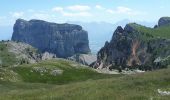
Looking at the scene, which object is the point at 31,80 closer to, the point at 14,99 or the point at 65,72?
the point at 65,72

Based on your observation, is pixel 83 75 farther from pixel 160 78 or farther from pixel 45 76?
pixel 160 78

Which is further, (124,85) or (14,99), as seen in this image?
(124,85)

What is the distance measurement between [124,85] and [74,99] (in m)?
10.3

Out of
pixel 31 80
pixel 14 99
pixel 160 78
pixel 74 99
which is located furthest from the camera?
pixel 31 80

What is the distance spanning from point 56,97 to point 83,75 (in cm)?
9134

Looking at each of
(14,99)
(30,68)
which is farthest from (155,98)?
(30,68)

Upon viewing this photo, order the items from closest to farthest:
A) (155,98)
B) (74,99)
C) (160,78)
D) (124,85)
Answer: (155,98) < (74,99) < (124,85) < (160,78)

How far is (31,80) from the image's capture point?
365 feet

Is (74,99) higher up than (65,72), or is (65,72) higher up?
(74,99)

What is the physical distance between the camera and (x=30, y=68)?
396 feet

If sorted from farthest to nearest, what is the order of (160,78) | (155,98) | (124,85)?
(160,78) < (124,85) < (155,98)

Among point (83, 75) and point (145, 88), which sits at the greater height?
point (145, 88)

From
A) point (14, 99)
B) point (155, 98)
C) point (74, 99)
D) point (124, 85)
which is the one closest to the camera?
point (155, 98)

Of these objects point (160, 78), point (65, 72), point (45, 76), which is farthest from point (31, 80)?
point (160, 78)
